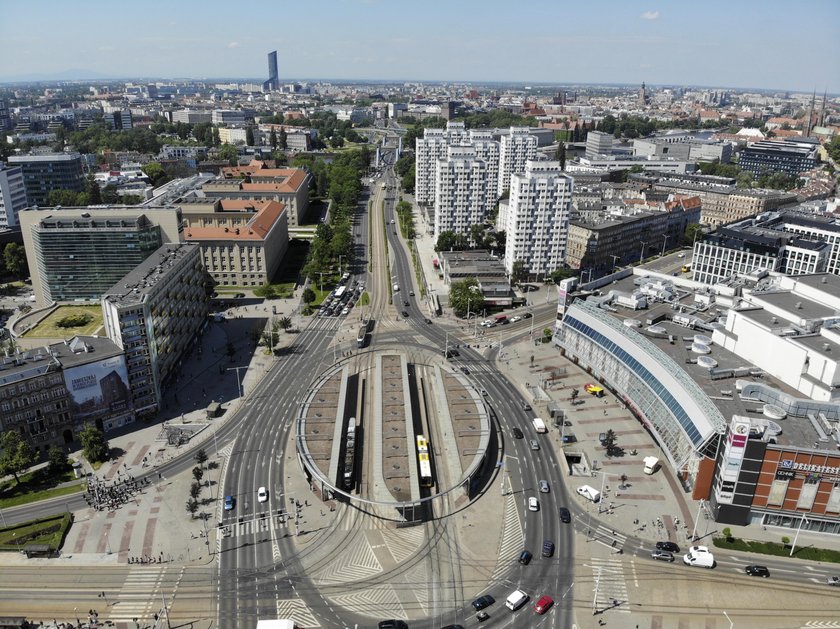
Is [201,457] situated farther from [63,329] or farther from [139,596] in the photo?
[63,329]

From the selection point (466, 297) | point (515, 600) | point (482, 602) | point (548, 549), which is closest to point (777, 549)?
point (548, 549)

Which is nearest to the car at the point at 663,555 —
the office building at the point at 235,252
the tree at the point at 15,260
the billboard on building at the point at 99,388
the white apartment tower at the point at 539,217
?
the billboard on building at the point at 99,388

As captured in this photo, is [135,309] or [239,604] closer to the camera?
[239,604]

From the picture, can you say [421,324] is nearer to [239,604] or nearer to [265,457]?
[265,457]

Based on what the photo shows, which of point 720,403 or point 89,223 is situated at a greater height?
point 89,223

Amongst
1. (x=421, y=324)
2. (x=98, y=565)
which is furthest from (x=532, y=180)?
(x=98, y=565)

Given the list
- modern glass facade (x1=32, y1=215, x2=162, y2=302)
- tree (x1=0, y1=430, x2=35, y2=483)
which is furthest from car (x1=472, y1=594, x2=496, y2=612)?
modern glass facade (x1=32, y1=215, x2=162, y2=302)

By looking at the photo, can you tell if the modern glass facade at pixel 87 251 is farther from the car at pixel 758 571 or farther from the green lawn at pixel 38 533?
the car at pixel 758 571

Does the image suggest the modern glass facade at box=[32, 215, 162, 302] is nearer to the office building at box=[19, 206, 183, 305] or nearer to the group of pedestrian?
the office building at box=[19, 206, 183, 305]
